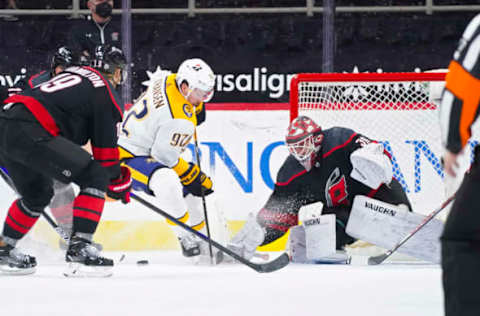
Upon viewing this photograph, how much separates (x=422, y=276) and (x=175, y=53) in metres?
2.99

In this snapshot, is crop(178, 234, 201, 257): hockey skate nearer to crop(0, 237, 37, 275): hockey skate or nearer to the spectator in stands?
crop(0, 237, 37, 275): hockey skate

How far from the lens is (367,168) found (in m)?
3.38

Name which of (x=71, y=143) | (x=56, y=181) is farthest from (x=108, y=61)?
(x=56, y=181)

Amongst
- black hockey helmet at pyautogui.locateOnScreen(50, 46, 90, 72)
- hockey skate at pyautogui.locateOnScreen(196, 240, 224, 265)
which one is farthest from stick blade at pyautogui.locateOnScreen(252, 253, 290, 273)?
black hockey helmet at pyautogui.locateOnScreen(50, 46, 90, 72)

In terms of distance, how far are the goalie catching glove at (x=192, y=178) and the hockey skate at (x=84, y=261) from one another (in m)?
0.92

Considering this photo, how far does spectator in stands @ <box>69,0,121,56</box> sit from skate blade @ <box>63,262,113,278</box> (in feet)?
5.39

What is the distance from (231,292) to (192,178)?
1278 mm

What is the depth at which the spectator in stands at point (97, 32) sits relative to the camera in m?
4.25

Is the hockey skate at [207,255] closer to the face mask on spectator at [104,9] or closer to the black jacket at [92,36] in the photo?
the black jacket at [92,36]

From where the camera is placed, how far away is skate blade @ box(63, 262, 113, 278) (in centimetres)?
278

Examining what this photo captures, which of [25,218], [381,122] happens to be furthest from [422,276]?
[25,218]

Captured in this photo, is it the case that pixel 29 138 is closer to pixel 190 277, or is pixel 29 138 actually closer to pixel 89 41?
pixel 190 277

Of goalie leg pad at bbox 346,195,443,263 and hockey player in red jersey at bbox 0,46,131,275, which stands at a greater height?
hockey player in red jersey at bbox 0,46,131,275

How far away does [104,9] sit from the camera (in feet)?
14.6
